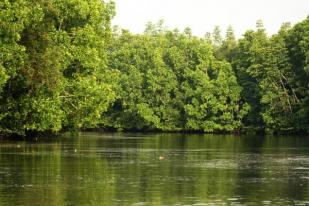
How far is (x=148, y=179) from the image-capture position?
38594 millimetres

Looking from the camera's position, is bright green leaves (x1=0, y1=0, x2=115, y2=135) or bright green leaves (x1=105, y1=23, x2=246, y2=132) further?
bright green leaves (x1=105, y1=23, x2=246, y2=132)

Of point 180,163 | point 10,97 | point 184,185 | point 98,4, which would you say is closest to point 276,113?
point 98,4

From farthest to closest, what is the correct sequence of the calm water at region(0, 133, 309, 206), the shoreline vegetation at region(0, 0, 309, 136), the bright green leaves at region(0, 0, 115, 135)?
the shoreline vegetation at region(0, 0, 309, 136), the bright green leaves at region(0, 0, 115, 135), the calm water at region(0, 133, 309, 206)

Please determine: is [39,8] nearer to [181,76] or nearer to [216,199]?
[216,199]

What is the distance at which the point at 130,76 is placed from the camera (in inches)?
5595

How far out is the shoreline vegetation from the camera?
6800 centimetres

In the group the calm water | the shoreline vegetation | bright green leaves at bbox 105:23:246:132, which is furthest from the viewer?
bright green leaves at bbox 105:23:246:132

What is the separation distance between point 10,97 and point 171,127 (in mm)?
71921

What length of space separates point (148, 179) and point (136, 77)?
339 ft

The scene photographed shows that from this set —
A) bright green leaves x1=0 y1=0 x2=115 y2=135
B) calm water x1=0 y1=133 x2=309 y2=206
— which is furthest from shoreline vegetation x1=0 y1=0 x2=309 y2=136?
calm water x1=0 y1=133 x2=309 y2=206

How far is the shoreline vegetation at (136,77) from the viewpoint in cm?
6800

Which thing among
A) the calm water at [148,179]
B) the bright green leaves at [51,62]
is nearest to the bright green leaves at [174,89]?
the bright green leaves at [51,62]

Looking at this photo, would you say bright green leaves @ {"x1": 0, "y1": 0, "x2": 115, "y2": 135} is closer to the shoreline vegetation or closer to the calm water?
the shoreline vegetation

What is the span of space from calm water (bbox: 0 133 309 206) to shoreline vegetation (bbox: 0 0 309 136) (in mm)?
10885
